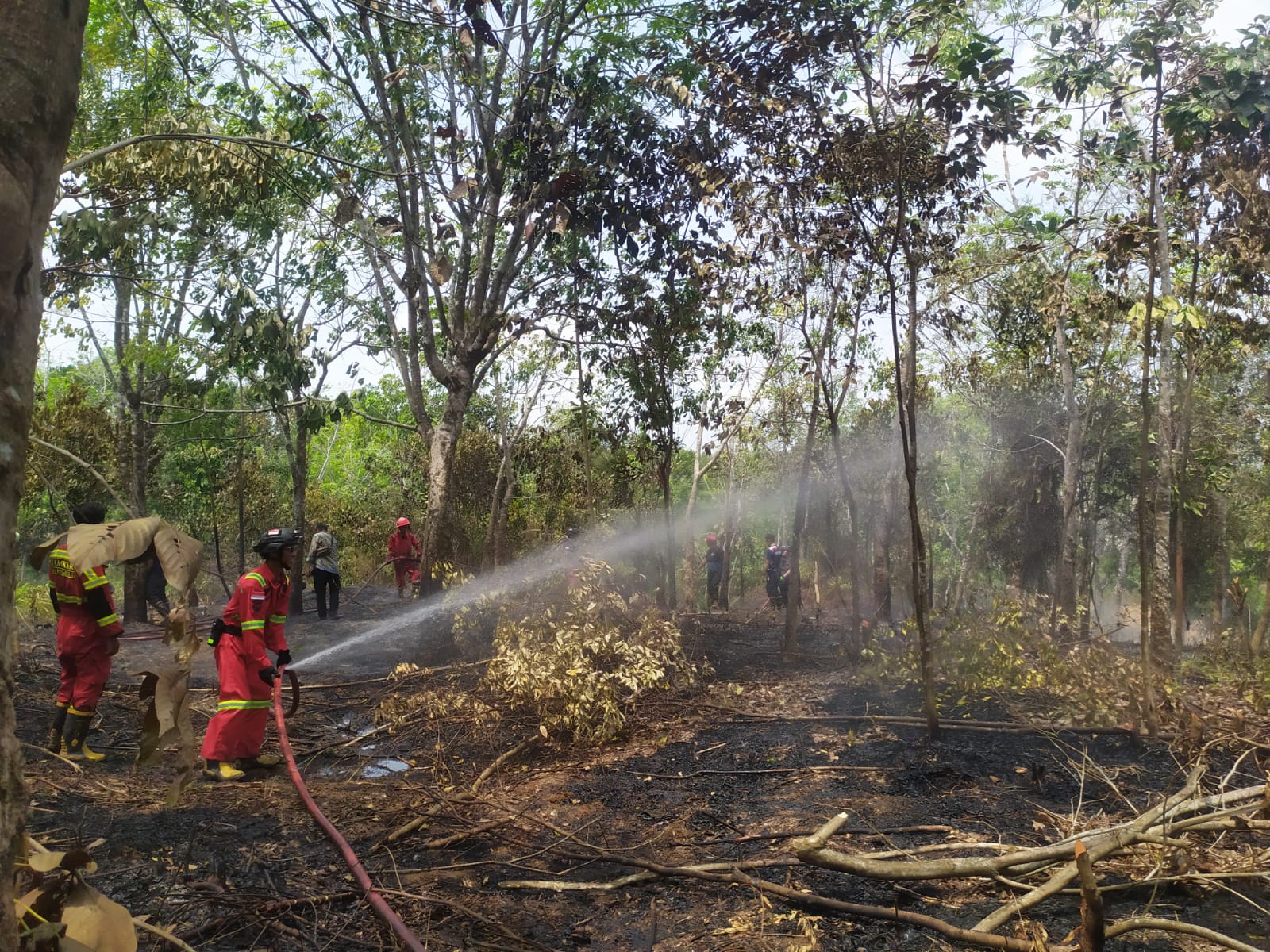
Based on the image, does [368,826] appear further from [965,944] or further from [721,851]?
[965,944]

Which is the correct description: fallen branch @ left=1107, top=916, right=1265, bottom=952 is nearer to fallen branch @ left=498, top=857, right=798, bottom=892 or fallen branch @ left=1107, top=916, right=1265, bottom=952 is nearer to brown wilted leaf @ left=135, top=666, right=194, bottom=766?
fallen branch @ left=498, top=857, right=798, bottom=892

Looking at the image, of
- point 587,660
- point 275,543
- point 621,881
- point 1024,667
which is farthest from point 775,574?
point 621,881

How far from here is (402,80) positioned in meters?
10.5

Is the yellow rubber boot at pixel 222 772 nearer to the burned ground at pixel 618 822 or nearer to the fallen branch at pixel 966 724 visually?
the burned ground at pixel 618 822

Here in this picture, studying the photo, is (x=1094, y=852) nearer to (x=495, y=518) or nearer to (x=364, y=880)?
(x=364, y=880)

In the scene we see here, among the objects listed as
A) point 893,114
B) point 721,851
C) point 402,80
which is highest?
point 402,80

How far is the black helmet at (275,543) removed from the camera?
19.9 feet

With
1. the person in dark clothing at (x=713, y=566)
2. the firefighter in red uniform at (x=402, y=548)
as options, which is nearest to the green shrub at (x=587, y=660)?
the firefighter in red uniform at (x=402, y=548)

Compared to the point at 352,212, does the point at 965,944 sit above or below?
below

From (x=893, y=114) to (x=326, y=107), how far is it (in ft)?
31.3

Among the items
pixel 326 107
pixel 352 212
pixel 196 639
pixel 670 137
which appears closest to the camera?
pixel 196 639

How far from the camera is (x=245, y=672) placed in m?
6.00

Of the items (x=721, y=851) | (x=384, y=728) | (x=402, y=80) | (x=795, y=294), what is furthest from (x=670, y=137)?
(x=721, y=851)

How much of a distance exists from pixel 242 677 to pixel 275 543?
0.94 metres
